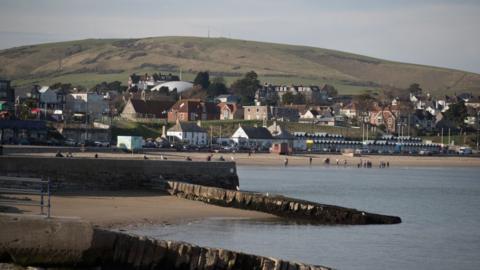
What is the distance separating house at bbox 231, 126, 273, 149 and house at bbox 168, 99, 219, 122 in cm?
1848

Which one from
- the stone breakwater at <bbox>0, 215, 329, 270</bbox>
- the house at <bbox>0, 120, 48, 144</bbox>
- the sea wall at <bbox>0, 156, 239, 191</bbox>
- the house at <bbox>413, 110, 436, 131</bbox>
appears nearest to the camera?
the stone breakwater at <bbox>0, 215, 329, 270</bbox>

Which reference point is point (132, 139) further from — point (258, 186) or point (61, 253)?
point (61, 253)

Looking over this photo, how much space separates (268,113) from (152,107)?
17.4 m

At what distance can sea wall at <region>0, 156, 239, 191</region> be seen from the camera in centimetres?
3328

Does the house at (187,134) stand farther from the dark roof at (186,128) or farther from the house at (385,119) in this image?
the house at (385,119)

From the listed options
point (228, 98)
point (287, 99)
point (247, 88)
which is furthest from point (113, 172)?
point (247, 88)

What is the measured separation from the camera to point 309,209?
3117 cm

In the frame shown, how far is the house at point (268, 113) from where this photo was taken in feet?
455

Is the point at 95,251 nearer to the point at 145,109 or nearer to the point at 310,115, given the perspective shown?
the point at 145,109

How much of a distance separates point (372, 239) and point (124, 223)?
7165 mm

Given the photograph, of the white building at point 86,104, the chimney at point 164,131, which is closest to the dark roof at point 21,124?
the chimney at point 164,131

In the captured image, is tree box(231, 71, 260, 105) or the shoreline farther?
tree box(231, 71, 260, 105)

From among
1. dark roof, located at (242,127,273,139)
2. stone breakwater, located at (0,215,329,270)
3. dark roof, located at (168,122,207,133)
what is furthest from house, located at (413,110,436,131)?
stone breakwater, located at (0,215,329,270)

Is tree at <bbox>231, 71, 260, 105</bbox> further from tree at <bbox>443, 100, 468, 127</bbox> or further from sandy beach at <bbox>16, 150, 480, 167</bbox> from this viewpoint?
sandy beach at <bbox>16, 150, 480, 167</bbox>
